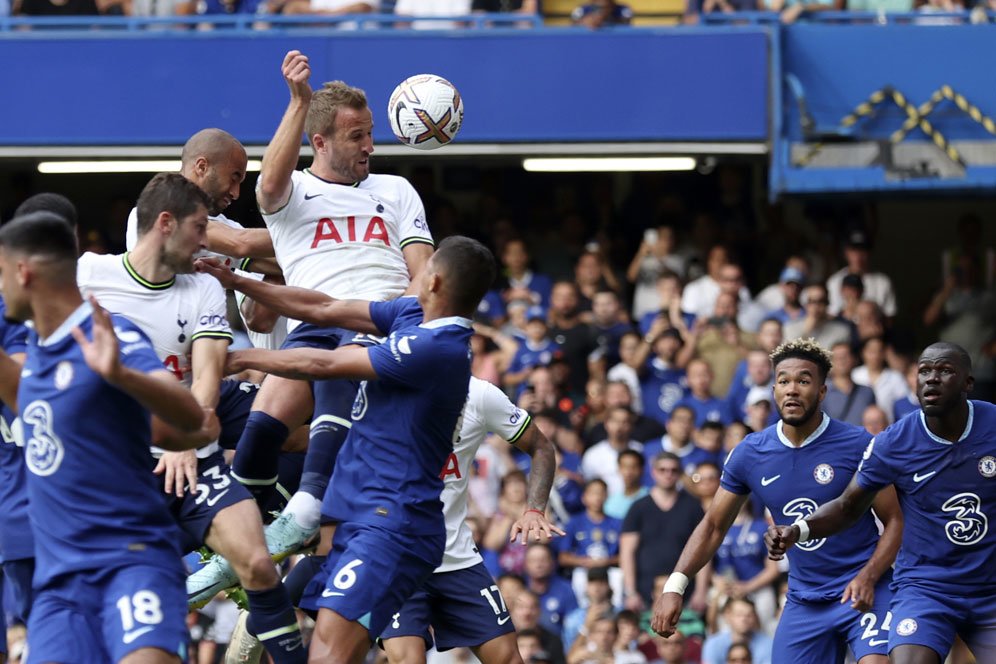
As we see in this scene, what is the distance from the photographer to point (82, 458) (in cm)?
718

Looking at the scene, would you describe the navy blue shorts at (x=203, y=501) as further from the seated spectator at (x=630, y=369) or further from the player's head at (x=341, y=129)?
the seated spectator at (x=630, y=369)

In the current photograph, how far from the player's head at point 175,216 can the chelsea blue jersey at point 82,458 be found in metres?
1.00

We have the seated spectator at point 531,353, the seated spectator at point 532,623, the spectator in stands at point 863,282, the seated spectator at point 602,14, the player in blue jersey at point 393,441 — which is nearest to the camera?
the player in blue jersey at point 393,441

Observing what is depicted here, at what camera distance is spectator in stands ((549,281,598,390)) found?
55.4 ft

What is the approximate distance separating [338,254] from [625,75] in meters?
8.82

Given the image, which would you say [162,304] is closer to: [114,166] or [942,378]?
[942,378]

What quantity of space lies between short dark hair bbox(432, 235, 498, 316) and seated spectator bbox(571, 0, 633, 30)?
32.3 feet

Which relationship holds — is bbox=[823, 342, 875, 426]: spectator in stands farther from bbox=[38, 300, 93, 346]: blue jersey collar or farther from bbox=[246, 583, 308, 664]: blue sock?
bbox=[38, 300, 93, 346]: blue jersey collar

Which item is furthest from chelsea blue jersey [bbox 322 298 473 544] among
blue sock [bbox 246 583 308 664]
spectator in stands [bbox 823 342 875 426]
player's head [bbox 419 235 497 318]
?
spectator in stands [bbox 823 342 875 426]

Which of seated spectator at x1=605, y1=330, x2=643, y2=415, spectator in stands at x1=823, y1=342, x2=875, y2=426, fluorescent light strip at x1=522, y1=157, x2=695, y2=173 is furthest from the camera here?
fluorescent light strip at x1=522, y1=157, x2=695, y2=173

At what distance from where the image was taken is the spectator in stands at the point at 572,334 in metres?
16.9

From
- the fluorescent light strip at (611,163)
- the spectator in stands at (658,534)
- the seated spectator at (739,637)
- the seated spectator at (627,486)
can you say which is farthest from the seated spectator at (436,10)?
the seated spectator at (739,637)

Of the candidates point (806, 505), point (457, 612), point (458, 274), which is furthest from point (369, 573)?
point (806, 505)

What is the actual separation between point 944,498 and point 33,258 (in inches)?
214
